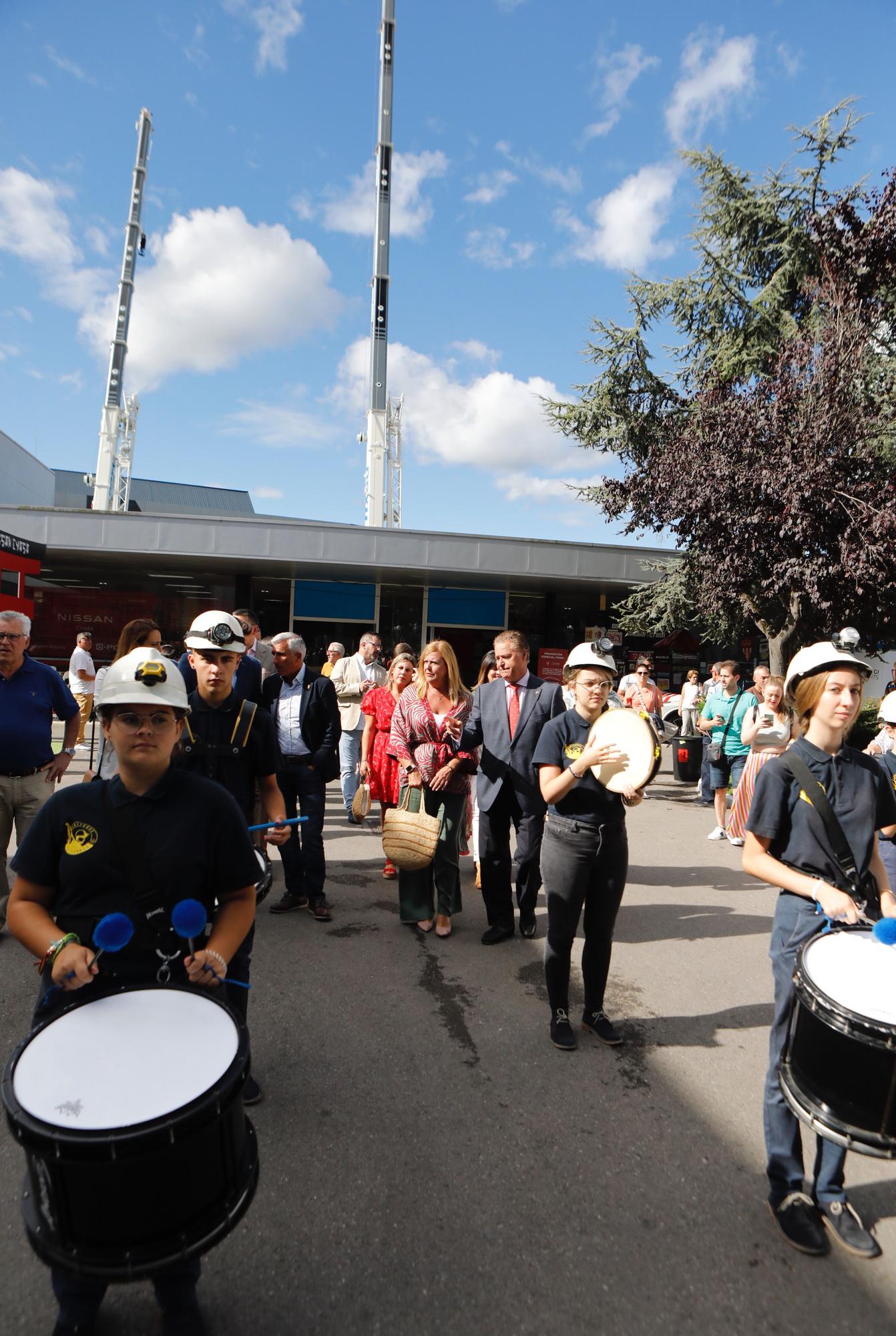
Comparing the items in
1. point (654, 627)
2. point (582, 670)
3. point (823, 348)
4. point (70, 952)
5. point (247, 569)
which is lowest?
point (70, 952)

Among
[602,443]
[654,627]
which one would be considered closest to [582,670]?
[654,627]

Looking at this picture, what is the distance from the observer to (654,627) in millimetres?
18891

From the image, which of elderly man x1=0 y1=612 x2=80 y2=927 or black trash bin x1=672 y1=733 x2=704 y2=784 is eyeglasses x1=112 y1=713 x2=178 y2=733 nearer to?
elderly man x1=0 y1=612 x2=80 y2=927

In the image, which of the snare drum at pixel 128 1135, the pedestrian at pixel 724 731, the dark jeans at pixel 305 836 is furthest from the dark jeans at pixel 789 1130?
the pedestrian at pixel 724 731

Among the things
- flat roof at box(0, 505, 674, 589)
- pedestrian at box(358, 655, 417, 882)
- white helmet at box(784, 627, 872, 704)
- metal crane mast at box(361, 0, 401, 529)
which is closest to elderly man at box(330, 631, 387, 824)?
pedestrian at box(358, 655, 417, 882)

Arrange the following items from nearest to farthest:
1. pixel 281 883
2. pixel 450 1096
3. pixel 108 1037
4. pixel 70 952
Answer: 1. pixel 108 1037
2. pixel 70 952
3. pixel 450 1096
4. pixel 281 883

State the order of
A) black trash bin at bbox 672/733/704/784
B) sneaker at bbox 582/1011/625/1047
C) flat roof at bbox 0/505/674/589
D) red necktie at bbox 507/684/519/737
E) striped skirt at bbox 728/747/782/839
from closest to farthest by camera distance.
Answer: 1. sneaker at bbox 582/1011/625/1047
2. red necktie at bbox 507/684/519/737
3. striped skirt at bbox 728/747/782/839
4. black trash bin at bbox 672/733/704/784
5. flat roof at bbox 0/505/674/589

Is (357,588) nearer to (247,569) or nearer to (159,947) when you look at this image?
(247,569)

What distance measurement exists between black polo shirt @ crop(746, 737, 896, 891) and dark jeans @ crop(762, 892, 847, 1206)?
15 cm

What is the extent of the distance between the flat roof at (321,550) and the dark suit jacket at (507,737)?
1215 cm

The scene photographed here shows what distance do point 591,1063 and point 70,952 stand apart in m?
2.62

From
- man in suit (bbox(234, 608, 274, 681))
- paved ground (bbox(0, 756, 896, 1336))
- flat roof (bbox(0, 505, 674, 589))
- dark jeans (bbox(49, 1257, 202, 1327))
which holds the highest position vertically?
flat roof (bbox(0, 505, 674, 589))

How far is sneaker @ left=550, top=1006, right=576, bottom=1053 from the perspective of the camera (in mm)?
3695

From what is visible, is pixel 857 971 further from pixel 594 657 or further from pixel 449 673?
pixel 449 673
